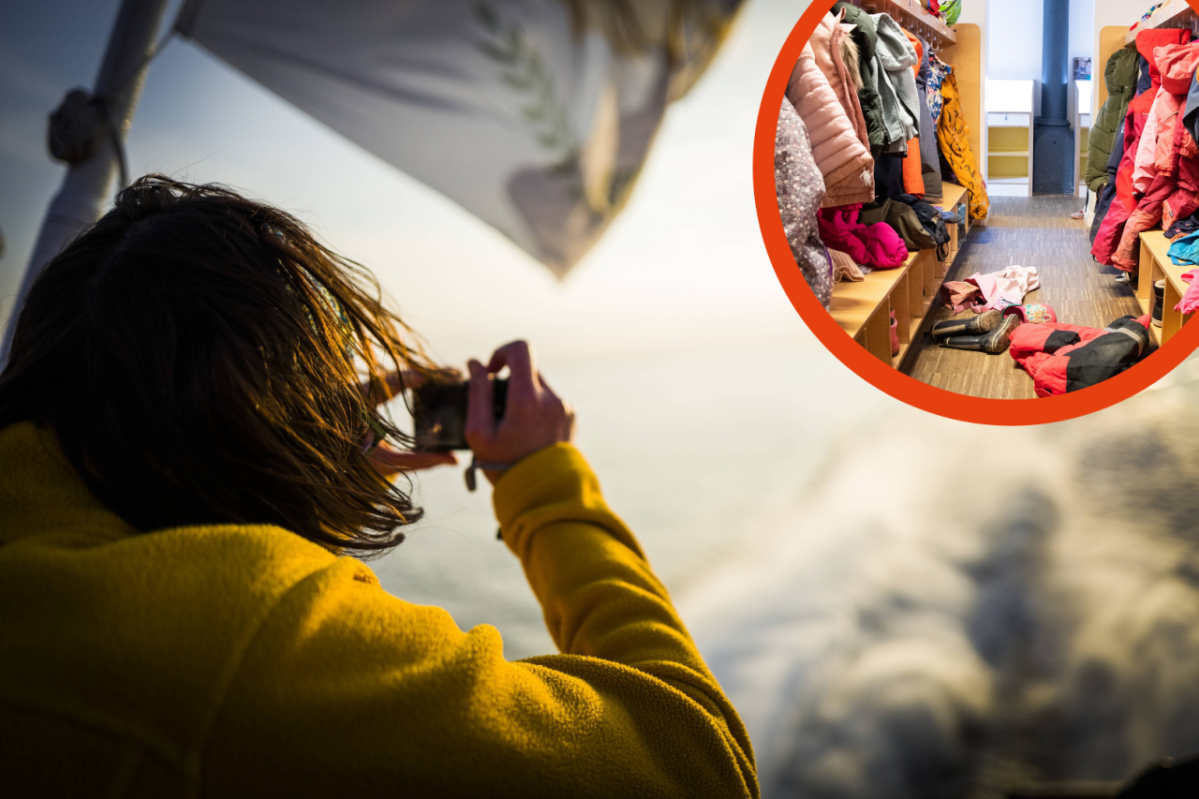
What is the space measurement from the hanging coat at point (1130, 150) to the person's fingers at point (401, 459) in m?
1.23

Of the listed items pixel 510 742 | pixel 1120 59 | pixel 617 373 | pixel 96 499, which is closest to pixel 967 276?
pixel 1120 59

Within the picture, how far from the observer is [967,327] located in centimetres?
138

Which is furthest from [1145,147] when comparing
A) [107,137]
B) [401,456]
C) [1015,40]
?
[107,137]

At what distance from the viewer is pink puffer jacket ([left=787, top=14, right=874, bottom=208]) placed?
4.40 feet

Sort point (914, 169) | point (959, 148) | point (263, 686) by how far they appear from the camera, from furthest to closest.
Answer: point (914, 169) < point (959, 148) < point (263, 686)

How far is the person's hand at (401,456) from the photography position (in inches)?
33.9

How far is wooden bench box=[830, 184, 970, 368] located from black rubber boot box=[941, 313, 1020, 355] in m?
0.07

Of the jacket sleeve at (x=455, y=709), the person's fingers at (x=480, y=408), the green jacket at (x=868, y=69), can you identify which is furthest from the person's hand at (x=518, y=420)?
the green jacket at (x=868, y=69)

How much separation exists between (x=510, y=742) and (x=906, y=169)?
5.82ft

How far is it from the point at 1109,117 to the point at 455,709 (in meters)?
1.61

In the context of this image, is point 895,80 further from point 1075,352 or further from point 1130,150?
point 1075,352

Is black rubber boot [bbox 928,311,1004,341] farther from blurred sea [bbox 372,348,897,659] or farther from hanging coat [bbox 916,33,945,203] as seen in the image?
hanging coat [bbox 916,33,945,203]

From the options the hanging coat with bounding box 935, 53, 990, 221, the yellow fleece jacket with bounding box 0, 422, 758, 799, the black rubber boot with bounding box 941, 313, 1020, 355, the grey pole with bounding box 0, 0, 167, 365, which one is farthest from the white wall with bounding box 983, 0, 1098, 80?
the grey pole with bounding box 0, 0, 167, 365

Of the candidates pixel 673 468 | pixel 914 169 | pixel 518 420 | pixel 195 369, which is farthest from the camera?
pixel 914 169
